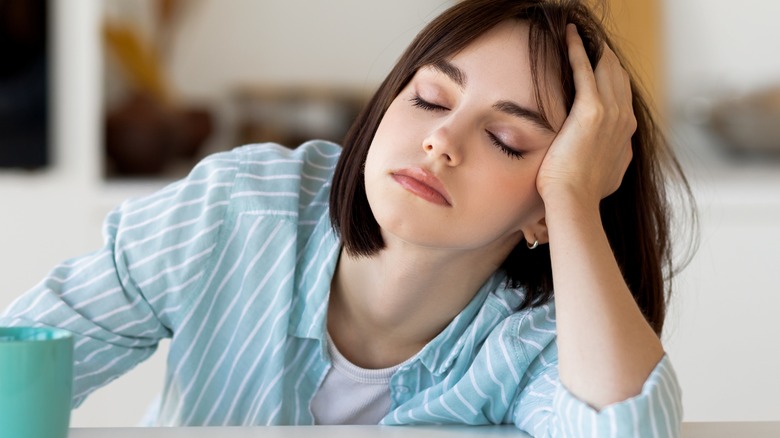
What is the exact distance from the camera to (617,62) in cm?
111

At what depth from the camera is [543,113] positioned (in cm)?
103

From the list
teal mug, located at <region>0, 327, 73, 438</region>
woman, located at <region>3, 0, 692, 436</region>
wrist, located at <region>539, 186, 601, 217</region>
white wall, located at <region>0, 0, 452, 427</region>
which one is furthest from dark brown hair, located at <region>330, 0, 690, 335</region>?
white wall, located at <region>0, 0, 452, 427</region>

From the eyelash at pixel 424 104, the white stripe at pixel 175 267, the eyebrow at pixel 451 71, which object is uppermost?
the eyebrow at pixel 451 71

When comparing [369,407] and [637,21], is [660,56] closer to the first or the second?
[637,21]

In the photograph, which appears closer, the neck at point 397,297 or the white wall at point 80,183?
the neck at point 397,297

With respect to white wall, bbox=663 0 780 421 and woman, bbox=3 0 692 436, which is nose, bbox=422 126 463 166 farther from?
white wall, bbox=663 0 780 421

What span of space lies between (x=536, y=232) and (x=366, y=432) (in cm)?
35

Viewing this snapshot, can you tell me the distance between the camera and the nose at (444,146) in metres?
0.95

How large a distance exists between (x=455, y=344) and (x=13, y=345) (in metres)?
0.59

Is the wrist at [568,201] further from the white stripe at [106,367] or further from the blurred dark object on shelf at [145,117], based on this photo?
the blurred dark object on shelf at [145,117]

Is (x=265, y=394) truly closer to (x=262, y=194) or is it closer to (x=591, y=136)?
(x=262, y=194)

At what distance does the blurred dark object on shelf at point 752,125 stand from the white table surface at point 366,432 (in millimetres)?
2037

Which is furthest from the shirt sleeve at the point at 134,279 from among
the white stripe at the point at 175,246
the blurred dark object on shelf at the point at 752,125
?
the blurred dark object on shelf at the point at 752,125

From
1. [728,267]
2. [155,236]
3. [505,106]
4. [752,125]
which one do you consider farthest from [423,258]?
[752,125]
